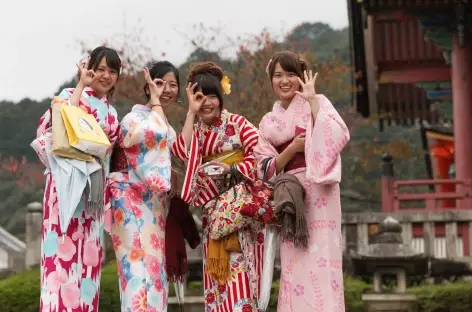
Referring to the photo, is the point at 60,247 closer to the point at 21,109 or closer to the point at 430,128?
the point at 430,128

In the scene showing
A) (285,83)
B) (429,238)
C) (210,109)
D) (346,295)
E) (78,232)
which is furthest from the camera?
(429,238)

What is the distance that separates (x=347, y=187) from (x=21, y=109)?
11256 mm

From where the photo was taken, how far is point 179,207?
6512mm

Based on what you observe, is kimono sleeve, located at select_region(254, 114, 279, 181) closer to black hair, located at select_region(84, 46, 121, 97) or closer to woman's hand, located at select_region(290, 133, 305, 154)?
woman's hand, located at select_region(290, 133, 305, 154)

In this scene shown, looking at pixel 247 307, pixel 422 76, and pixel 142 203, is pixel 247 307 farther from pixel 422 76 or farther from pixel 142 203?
pixel 422 76

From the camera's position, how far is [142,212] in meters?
6.23

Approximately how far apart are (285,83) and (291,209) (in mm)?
850

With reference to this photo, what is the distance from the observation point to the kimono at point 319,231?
6.05 meters

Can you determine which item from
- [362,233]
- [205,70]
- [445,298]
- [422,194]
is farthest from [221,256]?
[422,194]

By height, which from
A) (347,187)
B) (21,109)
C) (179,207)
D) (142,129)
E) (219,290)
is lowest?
(219,290)

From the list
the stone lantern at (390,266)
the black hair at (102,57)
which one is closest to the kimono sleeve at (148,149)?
the black hair at (102,57)

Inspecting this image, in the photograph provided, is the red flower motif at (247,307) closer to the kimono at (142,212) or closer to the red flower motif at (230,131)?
the kimono at (142,212)

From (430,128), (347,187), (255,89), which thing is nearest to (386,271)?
(255,89)

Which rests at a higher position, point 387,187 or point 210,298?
point 387,187
